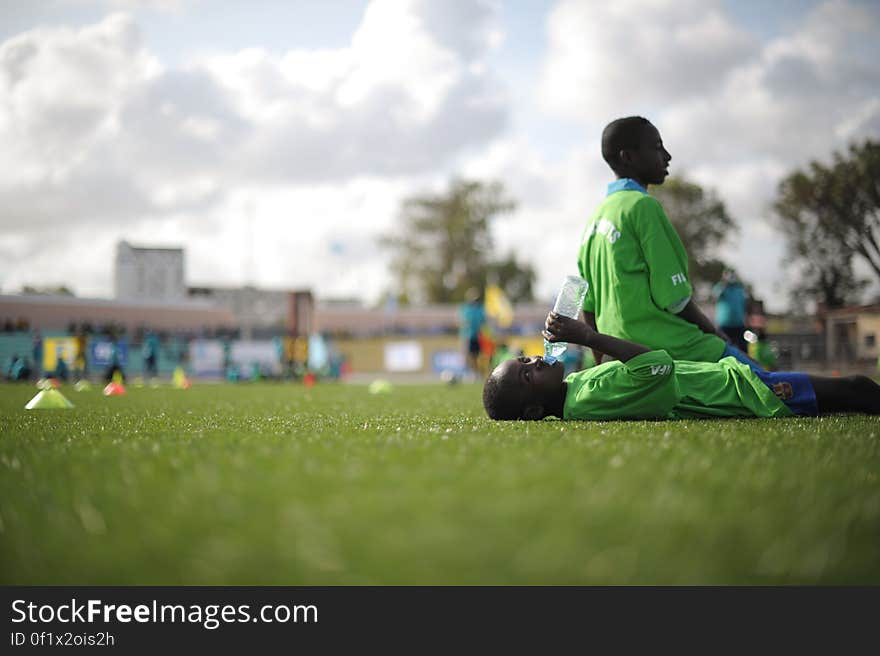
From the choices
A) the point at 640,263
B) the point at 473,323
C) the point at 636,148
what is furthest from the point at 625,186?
the point at 473,323

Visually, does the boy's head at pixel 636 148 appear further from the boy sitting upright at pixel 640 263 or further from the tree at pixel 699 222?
the tree at pixel 699 222

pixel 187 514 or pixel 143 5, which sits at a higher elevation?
pixel 143 5

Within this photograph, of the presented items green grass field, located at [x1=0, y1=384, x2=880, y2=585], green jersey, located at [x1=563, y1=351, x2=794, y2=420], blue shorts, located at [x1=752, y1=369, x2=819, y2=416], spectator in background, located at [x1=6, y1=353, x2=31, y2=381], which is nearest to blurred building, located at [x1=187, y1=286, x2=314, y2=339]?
spectator in background, located at [x1=6, y1=353, x2=31, y2=381]

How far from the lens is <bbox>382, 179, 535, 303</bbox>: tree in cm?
5425

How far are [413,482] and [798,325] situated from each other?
30.4 metres

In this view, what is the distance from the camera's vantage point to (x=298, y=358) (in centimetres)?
2991

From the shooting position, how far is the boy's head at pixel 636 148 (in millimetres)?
4082

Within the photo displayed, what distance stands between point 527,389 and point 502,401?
0.16 meters

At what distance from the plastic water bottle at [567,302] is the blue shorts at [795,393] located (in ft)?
3.54

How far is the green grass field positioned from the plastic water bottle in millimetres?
1214

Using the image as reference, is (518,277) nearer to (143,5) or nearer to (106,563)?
(143,5)

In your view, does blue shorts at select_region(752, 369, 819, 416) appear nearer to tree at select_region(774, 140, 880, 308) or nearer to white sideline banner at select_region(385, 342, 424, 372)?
tree at select_region(774, 140, 880, 308)
